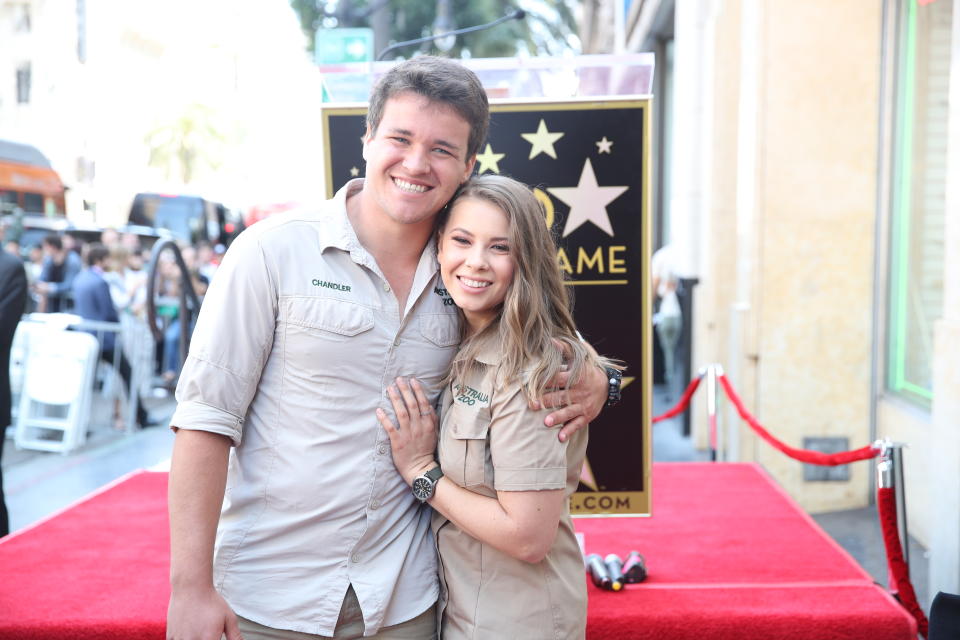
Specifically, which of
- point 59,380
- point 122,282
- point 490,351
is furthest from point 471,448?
point 122,282

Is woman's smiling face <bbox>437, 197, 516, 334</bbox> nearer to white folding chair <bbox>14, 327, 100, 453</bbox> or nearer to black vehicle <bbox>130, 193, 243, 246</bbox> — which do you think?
white folding chair <bbox>14, 327, 100, 453</bbox>

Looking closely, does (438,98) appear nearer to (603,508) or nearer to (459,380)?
(459,380)

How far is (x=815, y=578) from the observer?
3.33 metres

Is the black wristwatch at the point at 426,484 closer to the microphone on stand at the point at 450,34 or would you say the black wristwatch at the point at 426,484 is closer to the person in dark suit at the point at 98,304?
the microphone on stand at the point at 450,34

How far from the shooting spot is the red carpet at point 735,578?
116 inches

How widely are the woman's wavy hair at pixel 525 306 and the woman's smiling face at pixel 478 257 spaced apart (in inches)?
0.7

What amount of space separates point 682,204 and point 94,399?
7.64 metres

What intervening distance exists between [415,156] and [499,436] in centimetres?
66

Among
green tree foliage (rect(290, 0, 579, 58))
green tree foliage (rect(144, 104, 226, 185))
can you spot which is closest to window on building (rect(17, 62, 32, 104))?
green tree foliage (rect(144, 104, 226, 185))

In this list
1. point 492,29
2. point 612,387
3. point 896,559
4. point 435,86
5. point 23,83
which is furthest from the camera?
point 23,83

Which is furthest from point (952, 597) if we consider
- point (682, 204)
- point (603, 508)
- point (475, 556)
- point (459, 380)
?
point (682, 204)

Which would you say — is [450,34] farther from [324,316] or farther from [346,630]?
[346,630]

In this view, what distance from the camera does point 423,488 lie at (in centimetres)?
213

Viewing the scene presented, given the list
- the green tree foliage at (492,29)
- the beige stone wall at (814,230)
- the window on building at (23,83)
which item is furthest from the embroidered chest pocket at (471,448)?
the window on building at (23,83)
